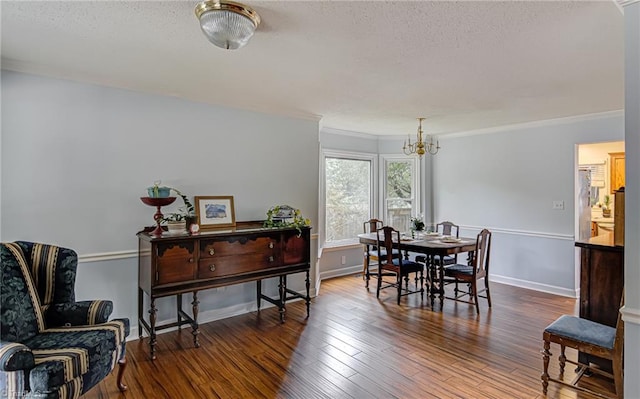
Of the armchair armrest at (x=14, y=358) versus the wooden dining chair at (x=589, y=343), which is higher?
the armchair armrest at (x=14, y=358)

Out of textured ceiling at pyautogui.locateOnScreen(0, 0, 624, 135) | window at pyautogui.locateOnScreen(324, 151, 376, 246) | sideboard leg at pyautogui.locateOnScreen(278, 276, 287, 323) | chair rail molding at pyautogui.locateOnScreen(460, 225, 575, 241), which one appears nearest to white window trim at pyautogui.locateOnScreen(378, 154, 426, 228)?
window at pyautogui.locateOnScreen(324, 151, 376, 246)

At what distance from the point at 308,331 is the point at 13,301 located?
2.36 meters

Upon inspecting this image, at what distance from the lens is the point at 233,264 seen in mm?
3432

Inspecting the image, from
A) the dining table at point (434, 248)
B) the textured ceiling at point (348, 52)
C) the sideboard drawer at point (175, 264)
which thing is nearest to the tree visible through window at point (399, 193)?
the dining table at point (434, 248)

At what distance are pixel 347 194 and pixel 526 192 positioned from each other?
8.86ft

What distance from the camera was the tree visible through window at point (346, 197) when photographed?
5785 mm

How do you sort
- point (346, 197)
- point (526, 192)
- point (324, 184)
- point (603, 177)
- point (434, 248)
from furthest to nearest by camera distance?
point (603, 177)
point (346, 197)
point (324, 184)
point (526, 192)
point (434, 248)

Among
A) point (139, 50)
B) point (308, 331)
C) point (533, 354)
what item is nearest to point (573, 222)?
point (533, 354)

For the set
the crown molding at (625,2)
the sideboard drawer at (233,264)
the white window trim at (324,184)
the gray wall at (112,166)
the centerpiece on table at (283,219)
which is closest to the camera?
the crown molding at (625,2)

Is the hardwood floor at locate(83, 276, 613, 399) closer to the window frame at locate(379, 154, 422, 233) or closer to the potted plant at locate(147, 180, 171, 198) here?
the potted plant at locate(147, 180, 171, 198)

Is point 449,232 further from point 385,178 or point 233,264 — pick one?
point 233,264

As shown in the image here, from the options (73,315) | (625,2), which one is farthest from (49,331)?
(625,2)

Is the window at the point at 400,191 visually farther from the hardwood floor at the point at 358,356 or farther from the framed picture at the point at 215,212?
the framed picture at the point at 215,212

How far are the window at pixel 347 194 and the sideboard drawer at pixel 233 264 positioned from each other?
7.20ft
